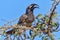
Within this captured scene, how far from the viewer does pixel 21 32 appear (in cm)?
158

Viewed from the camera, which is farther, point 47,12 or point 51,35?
point 47,12

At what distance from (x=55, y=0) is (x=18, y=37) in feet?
1.33

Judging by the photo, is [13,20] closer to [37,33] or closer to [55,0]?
[37,33]

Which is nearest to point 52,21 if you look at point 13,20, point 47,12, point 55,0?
point 47,12

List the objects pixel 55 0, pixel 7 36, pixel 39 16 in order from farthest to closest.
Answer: pixel 39 16, pixel 7 36, pixel 55 0

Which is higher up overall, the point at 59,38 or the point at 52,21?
the point at 52,21

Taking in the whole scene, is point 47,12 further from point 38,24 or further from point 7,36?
point 7,36

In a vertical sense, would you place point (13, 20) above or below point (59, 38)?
above

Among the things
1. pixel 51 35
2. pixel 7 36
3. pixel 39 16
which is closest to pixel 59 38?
pixel 51 35

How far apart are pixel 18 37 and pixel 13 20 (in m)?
0.17

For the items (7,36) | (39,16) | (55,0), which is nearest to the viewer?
(55,0)

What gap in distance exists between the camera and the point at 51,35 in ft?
4.66

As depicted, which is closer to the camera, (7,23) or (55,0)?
(55,0)

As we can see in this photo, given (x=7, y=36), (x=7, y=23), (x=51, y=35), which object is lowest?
(x=51, y=35)
